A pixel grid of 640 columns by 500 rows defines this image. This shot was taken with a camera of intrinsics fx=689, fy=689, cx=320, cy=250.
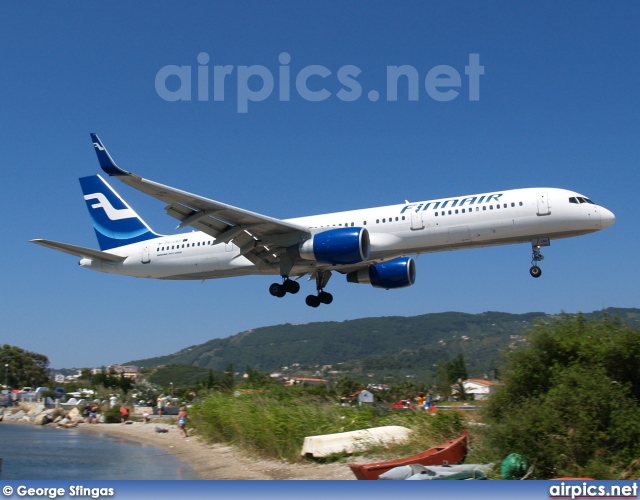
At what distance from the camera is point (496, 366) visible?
15523mm

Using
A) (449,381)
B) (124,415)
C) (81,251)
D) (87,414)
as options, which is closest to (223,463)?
(81,251)

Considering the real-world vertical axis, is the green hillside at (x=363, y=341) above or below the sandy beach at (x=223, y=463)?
above

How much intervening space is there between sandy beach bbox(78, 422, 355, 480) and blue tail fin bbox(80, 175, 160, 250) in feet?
32.3

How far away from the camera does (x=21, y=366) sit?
83312mm

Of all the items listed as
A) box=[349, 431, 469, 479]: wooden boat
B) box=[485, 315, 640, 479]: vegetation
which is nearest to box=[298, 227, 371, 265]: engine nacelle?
box=[349, 431, 469, 479]: wooden boat

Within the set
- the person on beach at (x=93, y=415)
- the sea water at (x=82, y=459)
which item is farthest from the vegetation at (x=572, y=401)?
the person on beach at (x=93, y=415)

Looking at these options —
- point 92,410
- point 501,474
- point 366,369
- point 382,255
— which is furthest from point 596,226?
point 366,369

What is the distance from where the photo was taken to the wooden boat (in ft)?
45.6

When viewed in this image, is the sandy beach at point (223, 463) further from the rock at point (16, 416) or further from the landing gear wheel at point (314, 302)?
the rock at point (16, 416)

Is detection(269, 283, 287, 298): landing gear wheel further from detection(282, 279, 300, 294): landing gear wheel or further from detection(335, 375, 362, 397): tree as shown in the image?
detection(335, 375, 362, 397): tree

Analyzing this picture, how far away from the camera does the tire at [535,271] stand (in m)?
26.0

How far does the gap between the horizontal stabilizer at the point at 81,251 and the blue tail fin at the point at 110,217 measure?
67.3 inches

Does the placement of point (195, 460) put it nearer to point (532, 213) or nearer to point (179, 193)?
point (179, 193)

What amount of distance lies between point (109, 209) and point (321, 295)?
1255 cm
